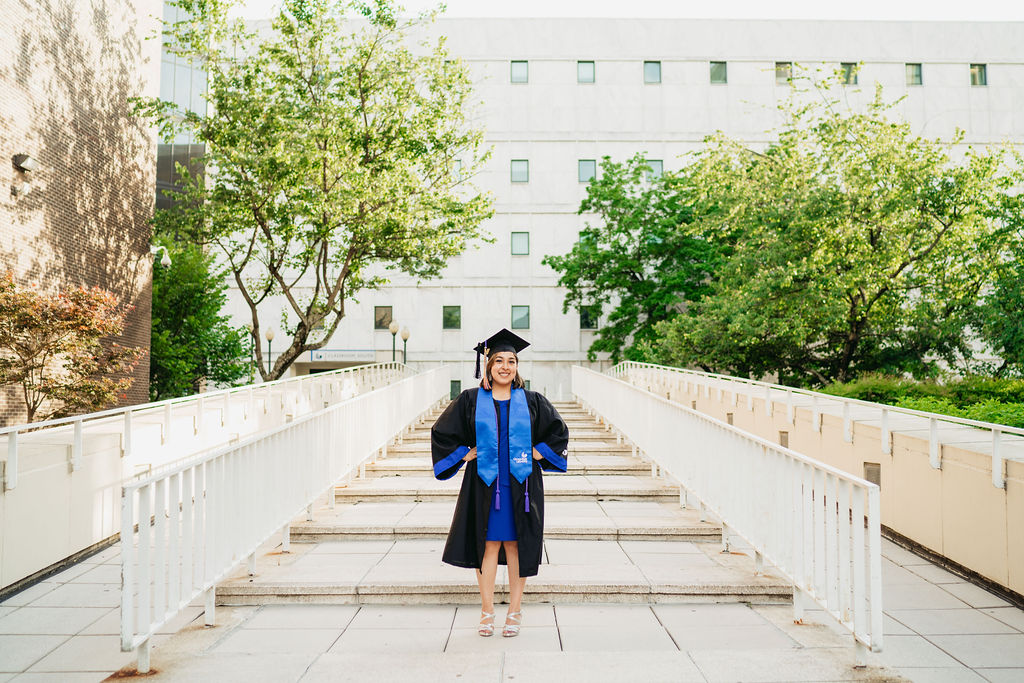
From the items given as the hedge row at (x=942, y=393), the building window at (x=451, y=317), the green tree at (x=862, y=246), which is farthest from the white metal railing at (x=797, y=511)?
the building window at (x=451, y=317)

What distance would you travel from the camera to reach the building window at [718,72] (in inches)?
1364

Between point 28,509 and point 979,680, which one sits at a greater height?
point 28,509

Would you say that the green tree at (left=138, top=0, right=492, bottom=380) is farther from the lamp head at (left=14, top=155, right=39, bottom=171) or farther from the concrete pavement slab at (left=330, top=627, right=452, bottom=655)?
the concrete pavement slab at (left=330, top=627, right=452, bottom=655)

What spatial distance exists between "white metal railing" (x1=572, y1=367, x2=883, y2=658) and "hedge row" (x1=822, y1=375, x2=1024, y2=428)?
5577 millimetres

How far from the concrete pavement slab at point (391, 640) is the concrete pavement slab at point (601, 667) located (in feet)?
1.82

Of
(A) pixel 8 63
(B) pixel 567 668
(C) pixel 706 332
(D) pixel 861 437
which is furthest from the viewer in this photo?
(C) pixel 706 332

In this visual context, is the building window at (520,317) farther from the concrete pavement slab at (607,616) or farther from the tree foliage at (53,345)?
the concrete pavement slab at (607,616)

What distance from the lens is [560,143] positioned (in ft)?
114

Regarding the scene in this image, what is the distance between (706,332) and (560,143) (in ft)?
56.5

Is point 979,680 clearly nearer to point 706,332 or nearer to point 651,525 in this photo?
point 651,525

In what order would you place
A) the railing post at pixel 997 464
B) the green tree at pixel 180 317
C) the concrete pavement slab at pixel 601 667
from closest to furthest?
the concrete pavement slab at pixel 601 667
the railing post at pixel 997 464
the green tree at pixel 180 317

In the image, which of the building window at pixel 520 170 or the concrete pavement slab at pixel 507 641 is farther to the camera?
the building window at pixel 520 170

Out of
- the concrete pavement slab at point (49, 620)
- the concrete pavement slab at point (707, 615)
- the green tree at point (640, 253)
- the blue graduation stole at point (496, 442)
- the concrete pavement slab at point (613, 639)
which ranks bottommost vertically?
the concrete pavement slab at point (49, 620)

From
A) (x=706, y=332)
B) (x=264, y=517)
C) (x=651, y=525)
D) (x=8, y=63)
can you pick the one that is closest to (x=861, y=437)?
(x=651, y=525)
